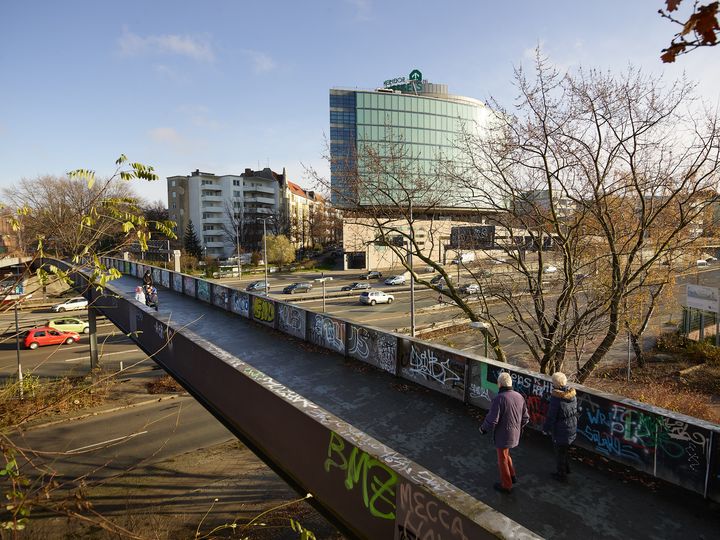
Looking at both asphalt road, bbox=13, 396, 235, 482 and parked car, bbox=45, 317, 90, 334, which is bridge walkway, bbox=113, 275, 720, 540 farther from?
parked car, bbox=45, 317, 90, 334

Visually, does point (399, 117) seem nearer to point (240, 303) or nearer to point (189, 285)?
point (189, 285)

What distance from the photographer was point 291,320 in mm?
12758

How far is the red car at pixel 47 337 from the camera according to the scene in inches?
1091

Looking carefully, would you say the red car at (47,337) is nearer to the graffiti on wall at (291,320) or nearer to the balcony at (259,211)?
the graffiti on wall at (291,320)

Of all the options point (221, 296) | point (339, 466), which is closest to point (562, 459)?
point (339, 466)

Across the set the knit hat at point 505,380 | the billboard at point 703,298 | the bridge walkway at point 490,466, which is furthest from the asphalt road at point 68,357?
the billboard at point 703,298

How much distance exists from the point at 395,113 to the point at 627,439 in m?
64.6

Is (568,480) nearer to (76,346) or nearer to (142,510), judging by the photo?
(142,510)

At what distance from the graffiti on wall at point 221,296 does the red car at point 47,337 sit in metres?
16.9

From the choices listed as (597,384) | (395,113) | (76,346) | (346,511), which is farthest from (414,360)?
(395,113)

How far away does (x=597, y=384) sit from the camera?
1873 cm

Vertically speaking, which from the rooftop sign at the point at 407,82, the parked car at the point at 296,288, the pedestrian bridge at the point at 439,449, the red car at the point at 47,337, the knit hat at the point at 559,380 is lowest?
the red car at the point at 47,337

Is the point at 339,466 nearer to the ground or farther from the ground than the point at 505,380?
nearer to the ground

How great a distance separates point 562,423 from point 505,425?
0.80m
